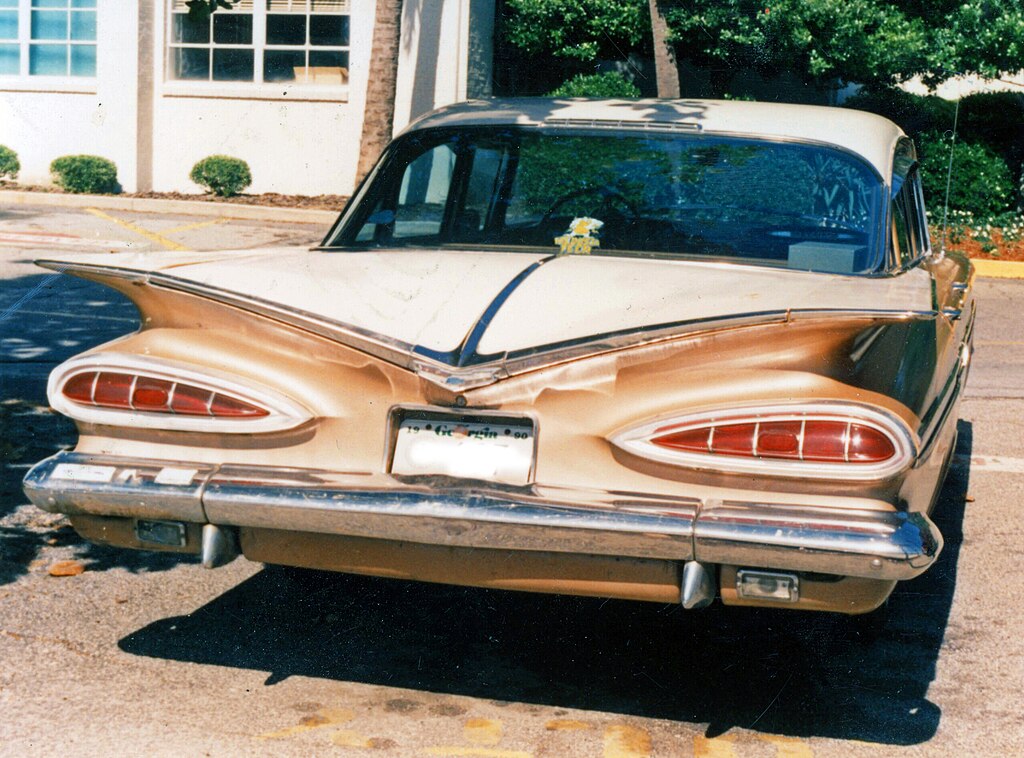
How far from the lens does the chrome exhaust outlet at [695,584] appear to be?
10.9ft

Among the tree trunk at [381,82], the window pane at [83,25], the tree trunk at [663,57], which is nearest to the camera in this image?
the tree trunk at [663,57]

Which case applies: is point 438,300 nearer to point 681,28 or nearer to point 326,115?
point 681,28

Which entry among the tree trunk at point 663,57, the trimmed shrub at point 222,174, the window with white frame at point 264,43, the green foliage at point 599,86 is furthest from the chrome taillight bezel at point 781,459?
the window with white frame at point 264,43

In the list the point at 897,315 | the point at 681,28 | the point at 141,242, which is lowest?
the point at 141,242

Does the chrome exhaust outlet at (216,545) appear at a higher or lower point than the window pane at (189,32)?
lower

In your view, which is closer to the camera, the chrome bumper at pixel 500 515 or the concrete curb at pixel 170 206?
the chrome bumper at pixel 500 515

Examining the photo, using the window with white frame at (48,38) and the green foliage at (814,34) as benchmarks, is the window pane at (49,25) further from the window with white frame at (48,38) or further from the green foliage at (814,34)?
the green foliage at (814,34)

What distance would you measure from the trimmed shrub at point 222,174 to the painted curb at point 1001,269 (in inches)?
397

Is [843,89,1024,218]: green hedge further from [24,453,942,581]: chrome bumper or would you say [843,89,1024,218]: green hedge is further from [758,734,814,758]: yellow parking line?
[24,453,942,581]: chrome bumper

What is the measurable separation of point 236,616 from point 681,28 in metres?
14.1

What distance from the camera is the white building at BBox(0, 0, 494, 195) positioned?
63.4ft

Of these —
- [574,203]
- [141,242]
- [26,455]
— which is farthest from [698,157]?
[141,242]

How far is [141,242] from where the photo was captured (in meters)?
15.2

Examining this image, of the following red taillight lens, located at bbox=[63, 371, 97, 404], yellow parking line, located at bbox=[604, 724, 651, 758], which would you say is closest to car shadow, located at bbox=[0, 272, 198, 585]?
red taillight lens, located at bbox=[63, 371, 97, 404]
